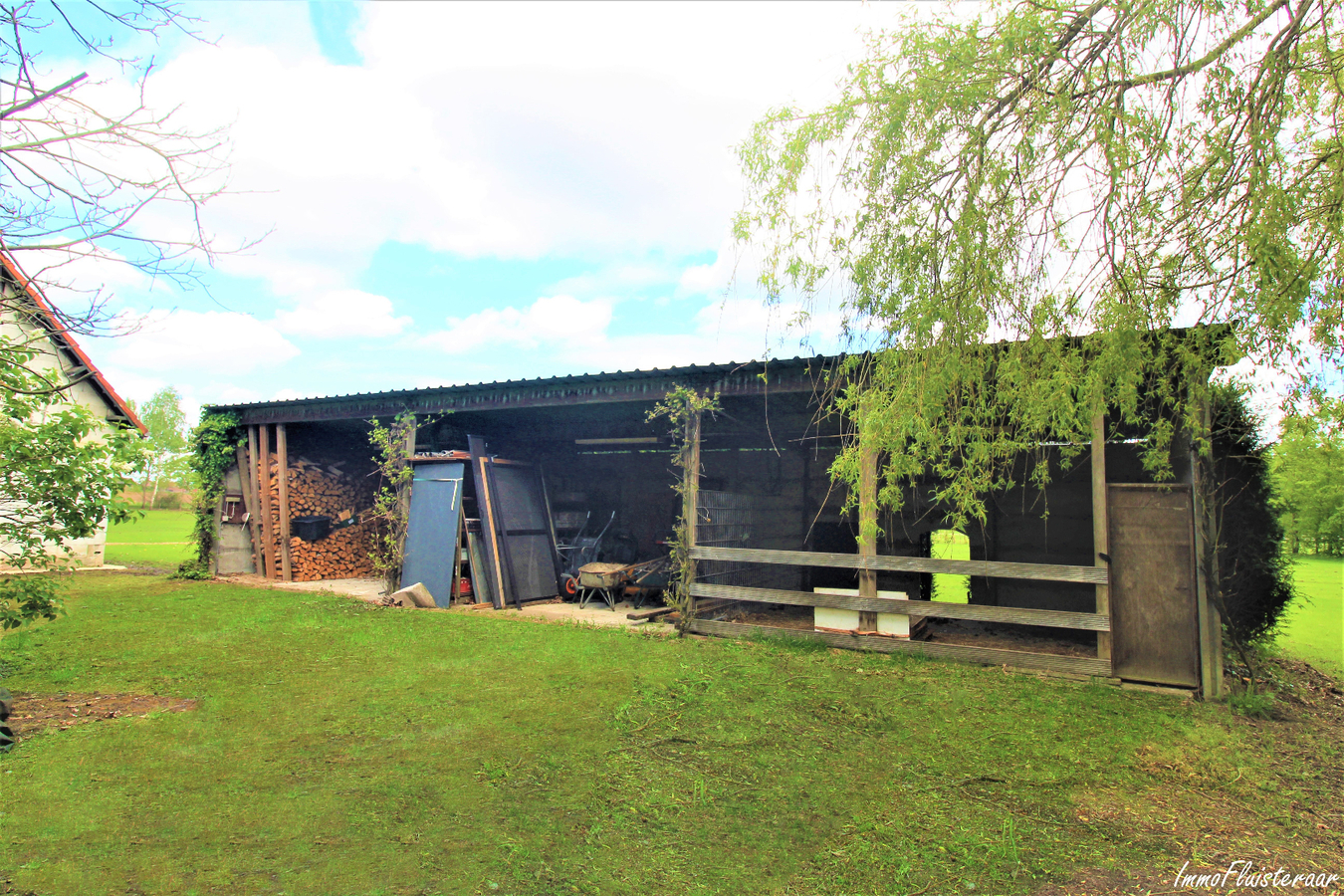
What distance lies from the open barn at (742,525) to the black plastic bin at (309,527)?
0.12 feet

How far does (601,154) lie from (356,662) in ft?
15.3

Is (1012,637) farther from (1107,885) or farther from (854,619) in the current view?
(1107,885)

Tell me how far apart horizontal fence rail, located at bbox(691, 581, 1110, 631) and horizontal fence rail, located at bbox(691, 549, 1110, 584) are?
30 cm

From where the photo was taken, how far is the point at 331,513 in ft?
39.5

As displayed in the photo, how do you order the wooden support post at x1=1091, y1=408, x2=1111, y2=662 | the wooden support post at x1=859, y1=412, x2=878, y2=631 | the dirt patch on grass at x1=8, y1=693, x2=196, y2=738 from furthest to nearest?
the wooden support post at x1=1091, y1=408, x2=1111, y2=662 < the wooden support post at x1=859, y1=412, x2=878, y2=631 < the dirt patch on grass at x1=8, y1=693, x2=196, y2=738

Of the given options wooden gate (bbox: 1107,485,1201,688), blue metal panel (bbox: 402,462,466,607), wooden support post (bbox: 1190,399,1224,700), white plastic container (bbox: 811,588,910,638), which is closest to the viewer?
wooden support post (bbox: 1190,399,1224,700)

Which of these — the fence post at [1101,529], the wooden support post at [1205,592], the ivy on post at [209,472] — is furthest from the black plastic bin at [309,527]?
the wooden support post at [1205,592]

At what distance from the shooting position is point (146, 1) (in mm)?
3137

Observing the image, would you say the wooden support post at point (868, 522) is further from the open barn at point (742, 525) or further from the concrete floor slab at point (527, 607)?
the concrete floor slab at point (527, 607)

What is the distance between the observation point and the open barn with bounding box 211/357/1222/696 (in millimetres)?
5621

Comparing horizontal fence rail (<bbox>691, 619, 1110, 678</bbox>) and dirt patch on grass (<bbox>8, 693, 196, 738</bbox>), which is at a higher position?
dirt patch on grass (<bbox>8, 693, 196, 738</bbox>)

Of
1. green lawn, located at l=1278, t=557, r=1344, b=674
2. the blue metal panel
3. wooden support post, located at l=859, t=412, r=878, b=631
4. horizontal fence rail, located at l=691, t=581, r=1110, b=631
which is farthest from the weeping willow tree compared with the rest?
the blue metal panel

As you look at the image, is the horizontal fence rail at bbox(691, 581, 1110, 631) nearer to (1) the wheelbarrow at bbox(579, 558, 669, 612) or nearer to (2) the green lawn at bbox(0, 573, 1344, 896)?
(2) the green lawn at bbox(0, 573, 1344, 896)

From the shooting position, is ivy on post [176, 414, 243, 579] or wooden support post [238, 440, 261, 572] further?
ivy on post [176, 414, 243, 579]
